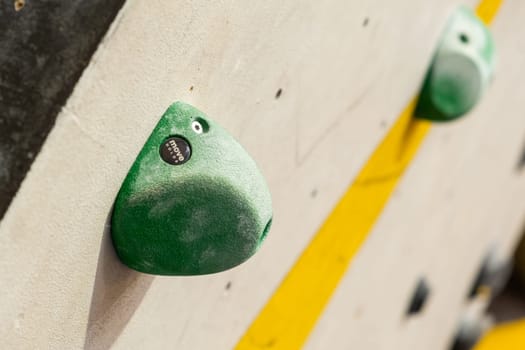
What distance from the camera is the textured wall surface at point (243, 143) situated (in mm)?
665

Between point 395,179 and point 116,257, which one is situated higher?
point 116,257

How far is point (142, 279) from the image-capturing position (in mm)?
845

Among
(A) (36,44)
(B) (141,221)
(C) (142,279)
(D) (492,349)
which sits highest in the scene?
(A) (36,44)

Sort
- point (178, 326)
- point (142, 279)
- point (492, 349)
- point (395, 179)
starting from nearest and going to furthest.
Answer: point (142, 279)
point (178, 326)
point (395, 179)
point (492, 349)

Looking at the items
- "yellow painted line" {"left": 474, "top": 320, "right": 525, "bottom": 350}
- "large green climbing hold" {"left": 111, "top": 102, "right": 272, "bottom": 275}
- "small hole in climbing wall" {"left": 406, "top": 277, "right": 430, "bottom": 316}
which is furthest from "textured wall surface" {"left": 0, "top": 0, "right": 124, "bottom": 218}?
"yellow painted line" {"left": 474, "top": 320, "right": 525, "bottom": 350}

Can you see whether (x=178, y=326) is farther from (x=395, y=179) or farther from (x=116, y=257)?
(x=395, y=179)

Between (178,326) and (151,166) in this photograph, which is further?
(178,326)

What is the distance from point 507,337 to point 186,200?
3018 mm

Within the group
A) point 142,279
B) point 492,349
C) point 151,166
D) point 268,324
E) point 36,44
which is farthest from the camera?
point 492,349

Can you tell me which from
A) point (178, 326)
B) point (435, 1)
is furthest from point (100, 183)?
point (435, 1)

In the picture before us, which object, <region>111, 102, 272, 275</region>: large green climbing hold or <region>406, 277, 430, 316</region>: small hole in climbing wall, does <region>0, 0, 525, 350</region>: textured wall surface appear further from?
<region>406, 277, 430, 316</region>: small hole in climbing wall

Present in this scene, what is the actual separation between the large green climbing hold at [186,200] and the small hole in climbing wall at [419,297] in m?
1.59

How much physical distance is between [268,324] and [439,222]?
104 centimetres

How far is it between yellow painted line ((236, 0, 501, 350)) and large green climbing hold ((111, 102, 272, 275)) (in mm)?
489
